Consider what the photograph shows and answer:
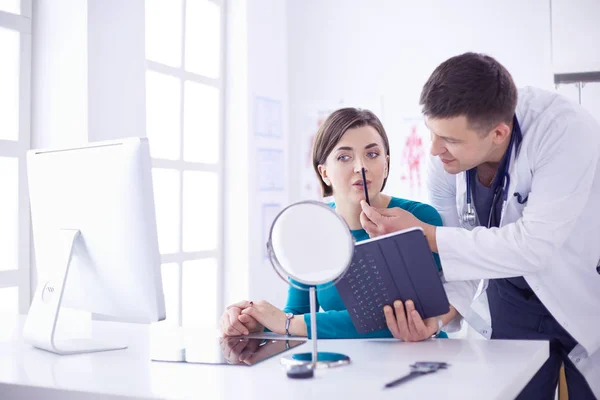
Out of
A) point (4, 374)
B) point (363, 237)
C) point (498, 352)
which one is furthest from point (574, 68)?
point (4, 374)

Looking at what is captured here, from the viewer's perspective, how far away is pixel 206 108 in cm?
370

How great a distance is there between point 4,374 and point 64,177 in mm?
447

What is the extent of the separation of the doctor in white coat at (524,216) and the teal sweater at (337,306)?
0.41 feet

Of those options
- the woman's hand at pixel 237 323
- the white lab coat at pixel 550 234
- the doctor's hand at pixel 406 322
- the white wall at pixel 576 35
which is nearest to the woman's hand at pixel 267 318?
the woman's hand at pixel 237 323

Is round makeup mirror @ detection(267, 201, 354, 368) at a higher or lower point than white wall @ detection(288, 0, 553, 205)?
lower

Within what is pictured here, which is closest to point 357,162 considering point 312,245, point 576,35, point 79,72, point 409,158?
point 312,245

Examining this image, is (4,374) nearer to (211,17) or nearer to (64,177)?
(64,177)

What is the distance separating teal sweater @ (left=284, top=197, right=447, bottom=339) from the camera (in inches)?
65.4

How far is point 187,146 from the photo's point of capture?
3598 millimetres

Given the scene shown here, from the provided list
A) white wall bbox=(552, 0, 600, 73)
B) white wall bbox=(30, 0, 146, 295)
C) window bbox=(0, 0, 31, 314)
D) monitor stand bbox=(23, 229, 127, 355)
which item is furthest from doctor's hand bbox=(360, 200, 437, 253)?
white wall bbox=(552, 0, 600, 73)

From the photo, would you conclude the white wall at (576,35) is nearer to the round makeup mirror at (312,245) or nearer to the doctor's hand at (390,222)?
the doctor's hand at (390,222)

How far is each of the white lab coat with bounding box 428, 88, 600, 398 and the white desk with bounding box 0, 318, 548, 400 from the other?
0.23 m

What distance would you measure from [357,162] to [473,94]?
397 mm

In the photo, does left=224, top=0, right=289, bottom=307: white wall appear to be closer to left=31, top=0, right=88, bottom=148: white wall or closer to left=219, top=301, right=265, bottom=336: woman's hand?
left=31, top=0, right=88, bottom=148: white wall
